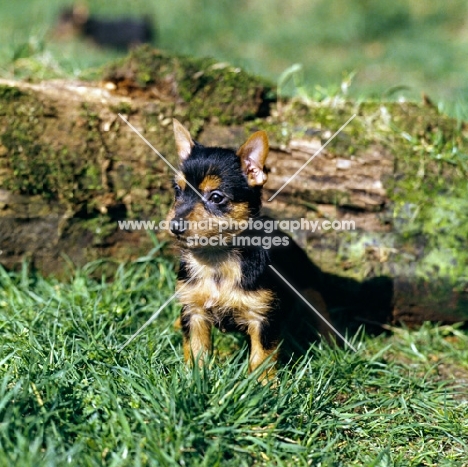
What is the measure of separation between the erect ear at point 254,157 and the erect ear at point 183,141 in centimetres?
39

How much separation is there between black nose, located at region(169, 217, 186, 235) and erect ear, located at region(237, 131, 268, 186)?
0.53m

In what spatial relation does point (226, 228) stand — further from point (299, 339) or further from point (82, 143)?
point (82, 143)

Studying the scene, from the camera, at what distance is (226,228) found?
11.9 feet

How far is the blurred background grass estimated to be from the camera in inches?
376

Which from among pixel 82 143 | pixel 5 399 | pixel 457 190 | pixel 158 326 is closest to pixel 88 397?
pixel 5 399

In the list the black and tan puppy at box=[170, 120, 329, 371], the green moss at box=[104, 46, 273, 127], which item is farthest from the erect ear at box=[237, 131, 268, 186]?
the green moss at box=[104, 46, 273, 127]

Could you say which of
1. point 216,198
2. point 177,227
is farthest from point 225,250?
point 177,227

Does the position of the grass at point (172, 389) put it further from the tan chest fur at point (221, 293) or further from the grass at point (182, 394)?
the tan chest fur at point (221, 293)

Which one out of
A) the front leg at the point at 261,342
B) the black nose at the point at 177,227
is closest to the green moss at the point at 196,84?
the black nose at the point at 177,227

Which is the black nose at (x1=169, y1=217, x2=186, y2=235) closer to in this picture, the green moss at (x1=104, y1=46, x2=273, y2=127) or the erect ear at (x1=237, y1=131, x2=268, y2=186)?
the erect ear at (x1=237, y1=131, x2=268, y2=186)

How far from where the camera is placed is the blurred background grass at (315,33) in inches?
376

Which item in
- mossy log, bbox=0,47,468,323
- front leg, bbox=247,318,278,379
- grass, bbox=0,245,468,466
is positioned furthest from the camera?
mossy log, bbox=0,47,468,323

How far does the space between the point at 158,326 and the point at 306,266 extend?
112cm

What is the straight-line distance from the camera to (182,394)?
10.4 feet
